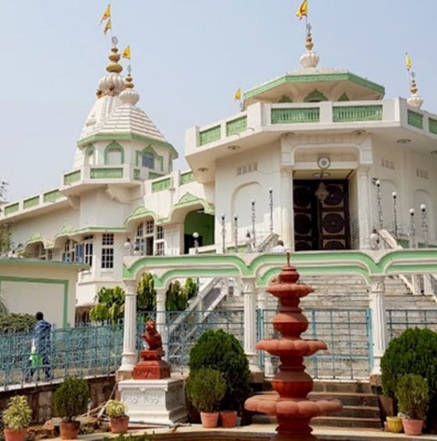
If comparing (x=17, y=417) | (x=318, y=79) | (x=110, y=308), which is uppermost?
(x=318, y=79)

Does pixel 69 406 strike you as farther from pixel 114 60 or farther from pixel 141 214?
pixel 114 60

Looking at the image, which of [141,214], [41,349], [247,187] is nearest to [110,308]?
[41,349]

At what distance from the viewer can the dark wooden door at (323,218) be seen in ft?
67.2

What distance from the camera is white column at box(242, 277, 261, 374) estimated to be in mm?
10695

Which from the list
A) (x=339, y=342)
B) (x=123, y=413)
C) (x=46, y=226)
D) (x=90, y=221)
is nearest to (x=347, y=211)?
(x=339, y=342)

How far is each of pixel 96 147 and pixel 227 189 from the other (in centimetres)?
→ 900

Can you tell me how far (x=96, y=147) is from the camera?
27.3 metres

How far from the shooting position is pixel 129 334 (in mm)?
11445

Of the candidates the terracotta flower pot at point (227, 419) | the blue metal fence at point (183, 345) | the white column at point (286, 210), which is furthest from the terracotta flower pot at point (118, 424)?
the white column at point (286, 210)

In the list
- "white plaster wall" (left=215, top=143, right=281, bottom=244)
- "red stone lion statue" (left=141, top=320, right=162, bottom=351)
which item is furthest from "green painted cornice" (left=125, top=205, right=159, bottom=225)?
"red stone lion statue" (left=141, top=320, right=162, bottom=351)

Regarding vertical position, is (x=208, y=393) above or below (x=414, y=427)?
above

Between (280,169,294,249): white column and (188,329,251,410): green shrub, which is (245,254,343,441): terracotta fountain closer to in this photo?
(188,329,251,410): green shrub

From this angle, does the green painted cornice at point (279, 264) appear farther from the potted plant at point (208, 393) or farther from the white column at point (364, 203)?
the white column at point (364, 203)

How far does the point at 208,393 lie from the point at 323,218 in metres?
12.3
